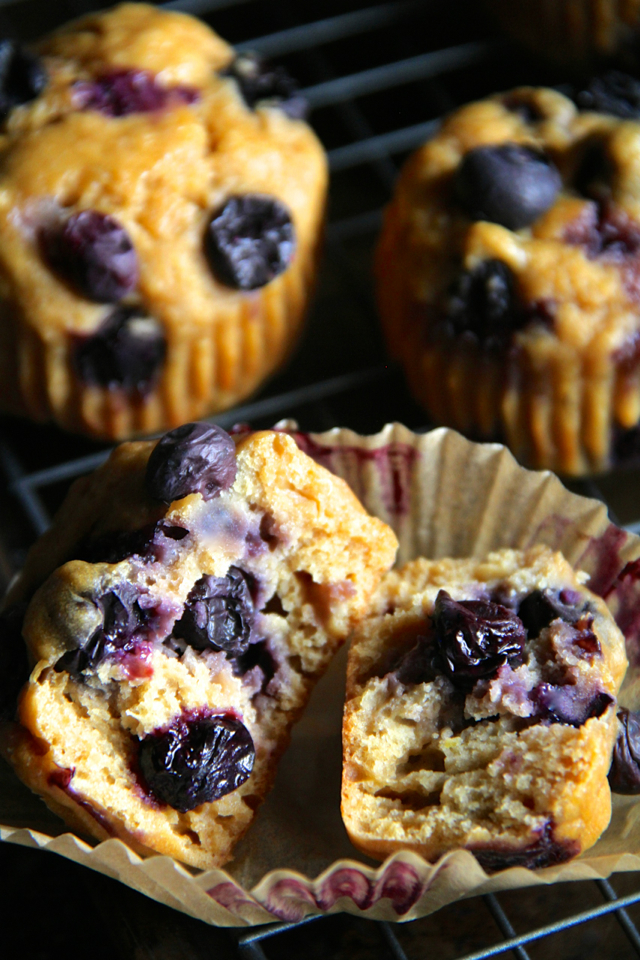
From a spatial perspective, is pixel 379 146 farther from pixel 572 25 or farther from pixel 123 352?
pixel 123 352

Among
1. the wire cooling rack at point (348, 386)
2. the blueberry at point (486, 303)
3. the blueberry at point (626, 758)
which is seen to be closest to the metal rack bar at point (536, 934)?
the wire cooling rack at point (348, 386)

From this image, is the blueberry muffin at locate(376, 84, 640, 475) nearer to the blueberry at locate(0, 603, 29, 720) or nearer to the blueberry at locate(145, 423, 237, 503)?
the blueberry at locate(145, 423, 237, 503)

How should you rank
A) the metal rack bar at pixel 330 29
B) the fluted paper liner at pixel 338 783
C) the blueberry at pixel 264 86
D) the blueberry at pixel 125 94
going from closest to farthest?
the fluted paper liner at pixel 338 783
the blueberry at pixel 125 94
the blueberry at pixel 264 86
the metal rack bar at pixel 330 29

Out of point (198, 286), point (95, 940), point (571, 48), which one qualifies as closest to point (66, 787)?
point (95, 940)

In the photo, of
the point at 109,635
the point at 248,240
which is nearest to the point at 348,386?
the point at 248,240

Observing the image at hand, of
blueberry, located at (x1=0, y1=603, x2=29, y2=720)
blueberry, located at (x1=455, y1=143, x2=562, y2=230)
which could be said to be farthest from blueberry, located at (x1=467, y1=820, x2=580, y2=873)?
blueberry, located at (x1=455, y1=143, x2=562, y2=230)

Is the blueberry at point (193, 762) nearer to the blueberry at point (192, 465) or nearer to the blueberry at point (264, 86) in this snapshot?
the blueberry at point (192, 465)
